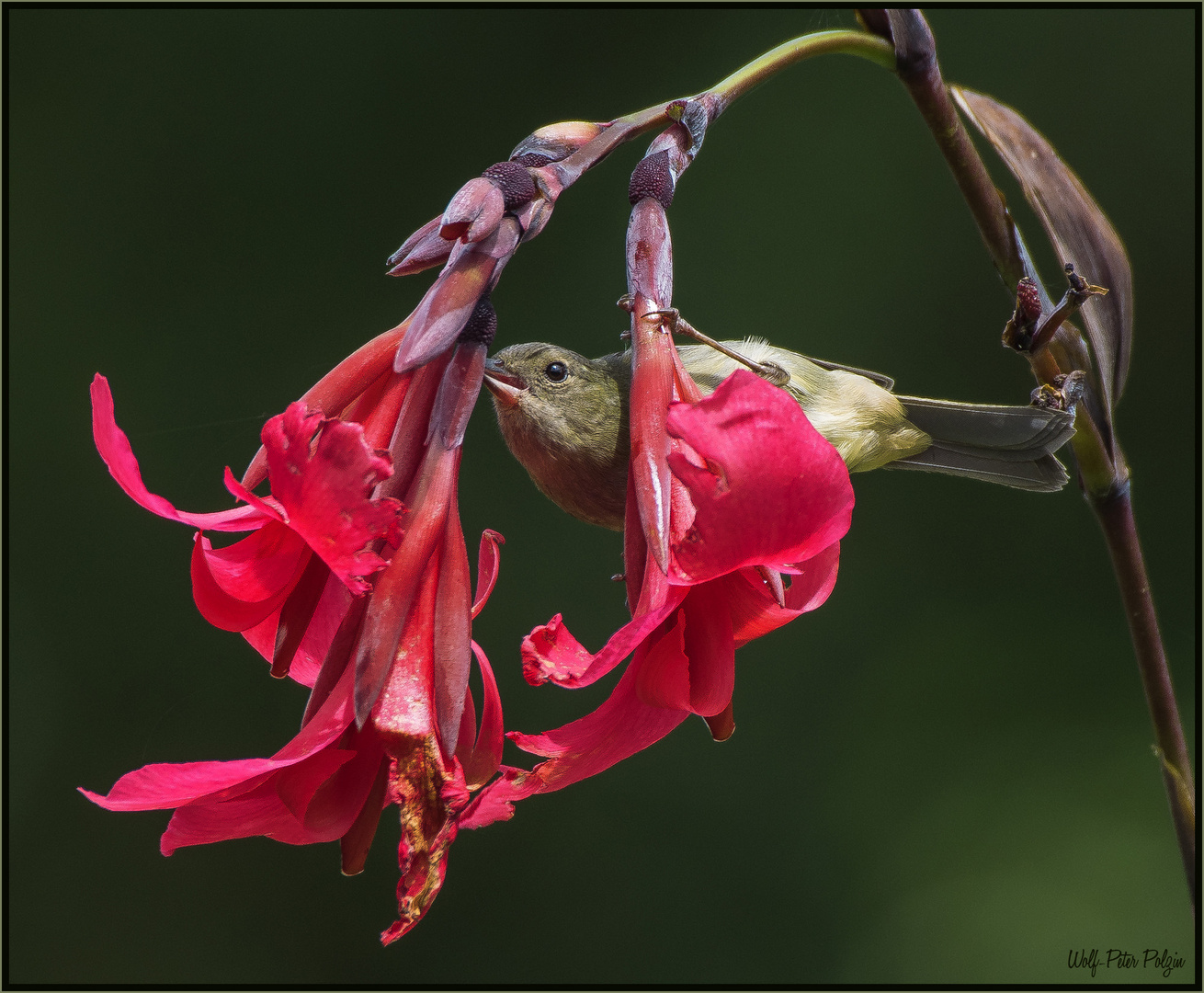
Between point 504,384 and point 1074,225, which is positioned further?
point 504,384

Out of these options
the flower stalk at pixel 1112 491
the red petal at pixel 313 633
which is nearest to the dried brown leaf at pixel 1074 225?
the flower stalk at pixel 1112 491

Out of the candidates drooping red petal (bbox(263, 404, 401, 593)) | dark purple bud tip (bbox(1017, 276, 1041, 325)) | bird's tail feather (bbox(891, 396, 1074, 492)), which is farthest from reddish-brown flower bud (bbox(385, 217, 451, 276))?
bird's tail feather (bbox(891, 396, 1074, 492))

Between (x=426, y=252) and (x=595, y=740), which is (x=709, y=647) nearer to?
(x=595, y=740)

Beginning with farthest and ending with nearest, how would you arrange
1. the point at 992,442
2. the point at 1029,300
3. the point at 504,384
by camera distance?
the point at 992,442 < the point at 504,384 < the point at 1029,300

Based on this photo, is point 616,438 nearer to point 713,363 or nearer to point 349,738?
point 713,363

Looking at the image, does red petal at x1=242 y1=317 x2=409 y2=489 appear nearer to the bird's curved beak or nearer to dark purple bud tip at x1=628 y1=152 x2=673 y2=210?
dark purple bud tip at x1=628 y1=152 x2=673 y2=210

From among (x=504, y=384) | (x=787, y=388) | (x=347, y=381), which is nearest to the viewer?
(x=347, y=381)

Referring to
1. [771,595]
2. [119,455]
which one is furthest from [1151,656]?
[119,455]
